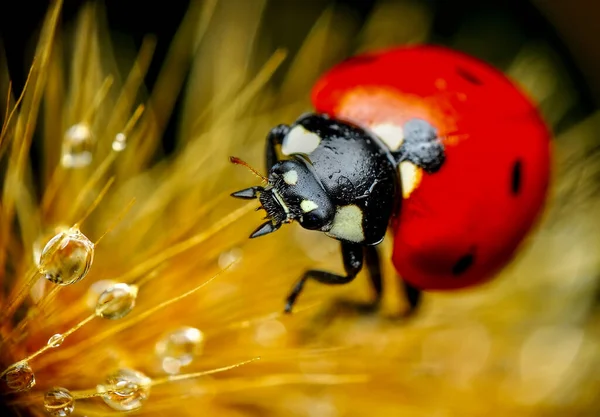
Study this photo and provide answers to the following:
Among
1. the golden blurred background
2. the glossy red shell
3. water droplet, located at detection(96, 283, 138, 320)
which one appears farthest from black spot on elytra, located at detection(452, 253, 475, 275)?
water droplet, located at detection(96, 283, 138, 320)

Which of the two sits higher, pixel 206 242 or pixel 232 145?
pixel 232 145

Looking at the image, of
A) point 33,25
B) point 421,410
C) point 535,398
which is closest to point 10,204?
point 33,25

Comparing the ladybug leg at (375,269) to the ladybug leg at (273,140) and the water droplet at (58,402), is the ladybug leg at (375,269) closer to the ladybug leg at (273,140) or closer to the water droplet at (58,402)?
the ladybug leg at (273,140)

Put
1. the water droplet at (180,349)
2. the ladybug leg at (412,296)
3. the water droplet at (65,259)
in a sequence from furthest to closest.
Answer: the ladybug leg at (412,296) → the water droplet at (180,349) → the water droplet at (65,259)

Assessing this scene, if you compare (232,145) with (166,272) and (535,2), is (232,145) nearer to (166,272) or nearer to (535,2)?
(166,272)

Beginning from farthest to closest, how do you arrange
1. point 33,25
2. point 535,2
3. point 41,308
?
1. point 535,2
2. point 33,25
3. point 41,308

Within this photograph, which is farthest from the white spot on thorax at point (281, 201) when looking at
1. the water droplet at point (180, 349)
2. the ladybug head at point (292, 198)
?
the water droplet at point (180, 349)

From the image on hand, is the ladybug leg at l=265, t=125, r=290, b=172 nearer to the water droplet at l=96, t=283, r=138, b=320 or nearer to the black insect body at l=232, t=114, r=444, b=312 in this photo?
the black insect body at l=232, t=114, r=444, b=312
